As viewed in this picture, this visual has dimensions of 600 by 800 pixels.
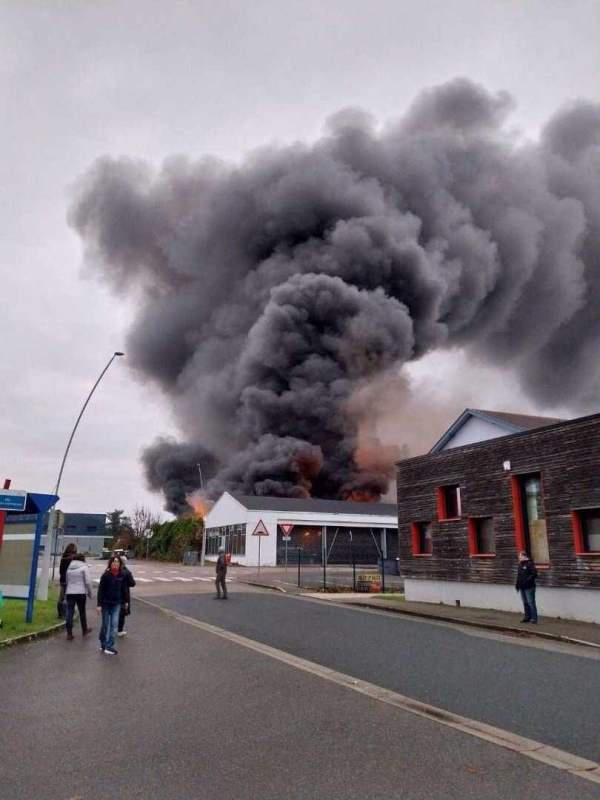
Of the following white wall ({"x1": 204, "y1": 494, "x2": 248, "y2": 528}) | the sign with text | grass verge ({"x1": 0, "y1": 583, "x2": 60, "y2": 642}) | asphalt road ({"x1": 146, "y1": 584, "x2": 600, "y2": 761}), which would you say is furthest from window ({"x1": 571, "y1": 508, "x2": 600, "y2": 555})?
white wall ({"x1": 204, "y1": 494, "x2": 248, "y2": 528})

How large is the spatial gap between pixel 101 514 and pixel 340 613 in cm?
10940

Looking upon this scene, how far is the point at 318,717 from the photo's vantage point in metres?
5.51

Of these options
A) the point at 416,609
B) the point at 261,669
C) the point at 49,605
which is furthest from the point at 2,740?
the point at 416,609

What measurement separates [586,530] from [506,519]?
226 cm

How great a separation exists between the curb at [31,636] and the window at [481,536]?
1078cm

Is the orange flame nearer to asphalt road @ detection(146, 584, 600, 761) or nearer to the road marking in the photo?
asphalt road @ detection(146, 584, 600, 761)

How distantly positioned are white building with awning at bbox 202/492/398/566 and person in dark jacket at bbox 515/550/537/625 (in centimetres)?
2941

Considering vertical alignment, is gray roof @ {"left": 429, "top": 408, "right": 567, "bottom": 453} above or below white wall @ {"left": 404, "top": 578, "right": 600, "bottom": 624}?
above

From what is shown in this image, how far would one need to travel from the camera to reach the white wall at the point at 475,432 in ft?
64.3

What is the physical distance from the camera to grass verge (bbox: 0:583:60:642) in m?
10.5

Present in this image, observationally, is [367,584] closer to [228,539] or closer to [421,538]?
[421,538]

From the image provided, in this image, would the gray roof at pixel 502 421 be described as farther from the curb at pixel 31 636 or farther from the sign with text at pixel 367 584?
the curb at pixel 31 636

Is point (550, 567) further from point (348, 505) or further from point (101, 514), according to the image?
point (101, 514)

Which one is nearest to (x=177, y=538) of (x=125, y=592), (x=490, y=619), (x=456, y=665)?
(x=490, y=619)
